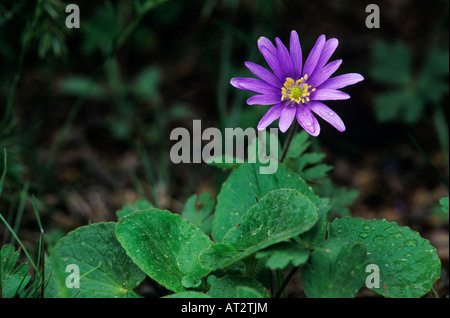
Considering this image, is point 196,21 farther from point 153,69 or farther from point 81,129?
point 81,129

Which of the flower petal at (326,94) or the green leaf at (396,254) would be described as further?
the flower petal at (326,94)

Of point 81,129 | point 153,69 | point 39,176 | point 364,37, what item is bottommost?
point 39,176

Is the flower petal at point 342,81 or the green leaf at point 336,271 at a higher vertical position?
the flower petal at point 342,81

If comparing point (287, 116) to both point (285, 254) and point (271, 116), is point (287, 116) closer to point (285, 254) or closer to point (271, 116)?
point (271, 116)

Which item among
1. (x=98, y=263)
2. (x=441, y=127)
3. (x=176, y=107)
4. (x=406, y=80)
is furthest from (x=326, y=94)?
(x=176, y=107)

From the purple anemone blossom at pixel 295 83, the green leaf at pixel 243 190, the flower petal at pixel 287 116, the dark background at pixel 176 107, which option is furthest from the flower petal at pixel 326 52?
the dark background at pixel 176 107

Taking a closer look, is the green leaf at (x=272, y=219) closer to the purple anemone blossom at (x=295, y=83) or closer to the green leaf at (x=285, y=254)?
the green leaf at (x=285, y=254)
